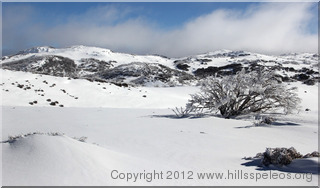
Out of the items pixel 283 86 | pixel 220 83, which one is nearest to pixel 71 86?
pixel 220 83

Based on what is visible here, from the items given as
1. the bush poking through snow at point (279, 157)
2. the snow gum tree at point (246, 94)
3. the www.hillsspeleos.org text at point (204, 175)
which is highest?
the snow gum tree at point (246, 94)

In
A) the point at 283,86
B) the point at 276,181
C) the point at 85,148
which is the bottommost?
the point at 276,181

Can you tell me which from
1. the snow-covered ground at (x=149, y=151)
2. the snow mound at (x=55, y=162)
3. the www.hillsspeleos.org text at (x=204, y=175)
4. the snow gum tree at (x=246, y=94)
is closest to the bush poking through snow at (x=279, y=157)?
the snow-covered ground at (x=149, y=151)

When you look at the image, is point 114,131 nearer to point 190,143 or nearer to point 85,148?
point 190,143

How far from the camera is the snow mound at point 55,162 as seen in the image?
2.95 metres

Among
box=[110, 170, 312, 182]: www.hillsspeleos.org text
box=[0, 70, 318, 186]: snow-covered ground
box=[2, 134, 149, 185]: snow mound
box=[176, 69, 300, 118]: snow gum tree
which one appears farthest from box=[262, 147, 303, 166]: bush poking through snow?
box=[176, 69, 300, 118]: snow gum tree

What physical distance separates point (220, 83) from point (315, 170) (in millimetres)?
8193

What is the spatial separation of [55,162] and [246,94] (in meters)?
9.68

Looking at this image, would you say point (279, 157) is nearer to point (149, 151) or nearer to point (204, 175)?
point (204, 175)

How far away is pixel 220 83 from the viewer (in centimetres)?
1152

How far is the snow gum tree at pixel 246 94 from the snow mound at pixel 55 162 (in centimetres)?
739

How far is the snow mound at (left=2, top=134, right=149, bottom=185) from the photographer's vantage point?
2.95 meters

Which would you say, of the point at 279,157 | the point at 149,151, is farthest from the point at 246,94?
the point at 279,157

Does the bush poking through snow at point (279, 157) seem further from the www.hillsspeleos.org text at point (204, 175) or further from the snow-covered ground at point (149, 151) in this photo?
the www.hillsspeleos.org text at point (204, 175)
